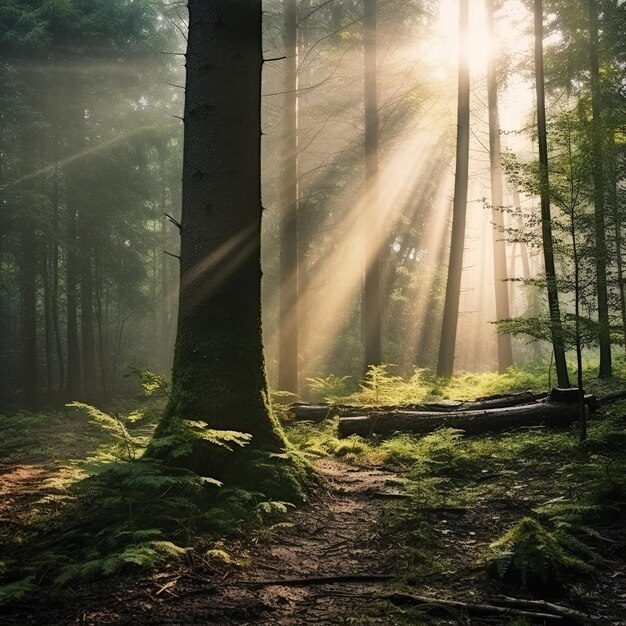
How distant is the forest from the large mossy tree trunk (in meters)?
0.02

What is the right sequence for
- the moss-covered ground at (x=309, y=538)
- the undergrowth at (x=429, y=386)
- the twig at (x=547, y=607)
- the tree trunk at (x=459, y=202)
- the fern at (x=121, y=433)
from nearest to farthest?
the twig at (x=547, y=607), the moss-covered ground at (x=309, y=538), the fern at (x=121, y=433), the undergrowth at (x=429, y=386), the tree trunk at (x=459, y=202)

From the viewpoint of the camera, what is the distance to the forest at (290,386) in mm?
3250

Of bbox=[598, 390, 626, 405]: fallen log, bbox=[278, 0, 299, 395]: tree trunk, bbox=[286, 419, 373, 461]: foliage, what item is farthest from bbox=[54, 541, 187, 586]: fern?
bbox=[278, 0, 299, 395]: tree trunk

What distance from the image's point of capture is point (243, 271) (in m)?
5.34

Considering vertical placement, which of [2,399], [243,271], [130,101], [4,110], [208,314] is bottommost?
[2,399]

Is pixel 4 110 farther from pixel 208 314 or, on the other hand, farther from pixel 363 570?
pixel 363 570

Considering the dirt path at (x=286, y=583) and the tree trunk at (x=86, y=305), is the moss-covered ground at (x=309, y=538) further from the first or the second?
the tree trunk at (x=86, y=305)

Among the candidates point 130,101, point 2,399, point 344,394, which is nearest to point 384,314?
point 344,394

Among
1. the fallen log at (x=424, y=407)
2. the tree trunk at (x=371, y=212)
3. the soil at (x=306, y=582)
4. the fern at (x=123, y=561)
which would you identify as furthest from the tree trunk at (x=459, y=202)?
the fern at (x=123, y=561)

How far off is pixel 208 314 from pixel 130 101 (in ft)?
66.2

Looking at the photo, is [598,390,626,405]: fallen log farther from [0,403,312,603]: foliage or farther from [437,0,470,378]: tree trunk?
[437,0,470,378]: tree trunk

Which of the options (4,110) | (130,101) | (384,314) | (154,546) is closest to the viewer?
(154,546)

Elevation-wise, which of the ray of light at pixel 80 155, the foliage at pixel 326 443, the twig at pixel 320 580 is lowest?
the foliage at pixel 326 443

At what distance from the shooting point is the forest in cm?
325
